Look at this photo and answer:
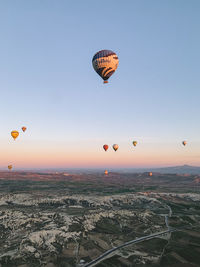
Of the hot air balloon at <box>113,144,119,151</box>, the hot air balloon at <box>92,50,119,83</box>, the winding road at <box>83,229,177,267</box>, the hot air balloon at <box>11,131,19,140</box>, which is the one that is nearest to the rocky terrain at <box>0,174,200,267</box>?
the winding road at <box>83,229,177,267</box>

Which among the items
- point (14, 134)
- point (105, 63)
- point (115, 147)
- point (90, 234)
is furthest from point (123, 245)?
point (14, 134)

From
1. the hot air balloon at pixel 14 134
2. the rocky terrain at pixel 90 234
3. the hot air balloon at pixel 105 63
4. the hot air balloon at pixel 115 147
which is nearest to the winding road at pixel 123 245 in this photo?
the rocky terrain at pixel 90 234

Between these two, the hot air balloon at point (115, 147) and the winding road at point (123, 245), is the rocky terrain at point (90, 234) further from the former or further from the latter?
the hot air balloon at point (115, 147)

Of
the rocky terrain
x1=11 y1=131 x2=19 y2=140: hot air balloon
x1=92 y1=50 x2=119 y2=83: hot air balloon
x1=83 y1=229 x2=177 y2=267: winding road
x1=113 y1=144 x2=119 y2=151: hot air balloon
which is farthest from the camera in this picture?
x1=113 y1=144 x2=119 y2=151: hot air balloon

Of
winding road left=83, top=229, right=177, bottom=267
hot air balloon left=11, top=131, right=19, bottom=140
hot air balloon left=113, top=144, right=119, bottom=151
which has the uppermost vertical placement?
hot air balloon left=11, top=131, right=19, bottom=140

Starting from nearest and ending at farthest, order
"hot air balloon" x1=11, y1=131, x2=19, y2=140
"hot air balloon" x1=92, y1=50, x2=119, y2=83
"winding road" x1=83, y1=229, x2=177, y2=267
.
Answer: "winding road" x1=83, y1=229, x2=177, y2=267, "hot air balloon" x1=92, y1=50, x2=119, y2=83, "hot air balloon" x1=11, y1=131, x2=19, y2=140

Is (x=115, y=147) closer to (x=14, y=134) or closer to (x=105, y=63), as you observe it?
(x=14, y=134)

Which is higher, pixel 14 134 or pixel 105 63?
pixel 105 63

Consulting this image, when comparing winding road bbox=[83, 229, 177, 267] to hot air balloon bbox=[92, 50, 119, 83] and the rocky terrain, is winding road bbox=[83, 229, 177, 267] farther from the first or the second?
hot air balloon bbox=[92, 50, 119, 83]
